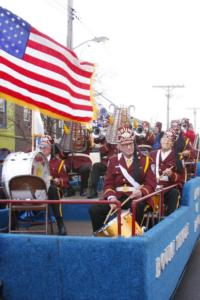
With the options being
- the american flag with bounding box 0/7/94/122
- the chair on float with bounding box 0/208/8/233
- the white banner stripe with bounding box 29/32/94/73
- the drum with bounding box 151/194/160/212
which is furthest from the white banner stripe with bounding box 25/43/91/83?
the drum with bounding box 151/194/160/212

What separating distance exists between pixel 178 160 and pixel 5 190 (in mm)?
2610

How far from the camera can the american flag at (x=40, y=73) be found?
20.3 feet

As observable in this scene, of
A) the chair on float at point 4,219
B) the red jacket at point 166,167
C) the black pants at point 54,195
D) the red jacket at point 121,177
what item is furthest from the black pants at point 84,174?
the red jacket at point 121,177

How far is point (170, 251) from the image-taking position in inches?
184

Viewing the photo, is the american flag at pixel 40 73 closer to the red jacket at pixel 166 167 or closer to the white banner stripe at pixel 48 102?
the white banner stripe at pixel 48 102

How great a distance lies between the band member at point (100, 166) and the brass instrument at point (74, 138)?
1.72 feet

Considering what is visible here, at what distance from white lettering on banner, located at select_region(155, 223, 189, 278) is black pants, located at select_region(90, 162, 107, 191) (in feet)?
13.2

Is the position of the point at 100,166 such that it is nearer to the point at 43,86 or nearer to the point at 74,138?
the point at 74,138

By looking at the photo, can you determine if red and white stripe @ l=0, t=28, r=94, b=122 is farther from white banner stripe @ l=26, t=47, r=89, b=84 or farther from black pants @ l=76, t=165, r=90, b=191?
black pants @ l=76, t=165, r=90, b=191

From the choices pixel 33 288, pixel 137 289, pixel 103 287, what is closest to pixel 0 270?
pixel 33 288

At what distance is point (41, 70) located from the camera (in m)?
6.73

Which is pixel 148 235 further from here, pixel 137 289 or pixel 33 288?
pixel 33 288

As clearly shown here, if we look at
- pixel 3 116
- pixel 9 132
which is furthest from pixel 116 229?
pixel 9 132

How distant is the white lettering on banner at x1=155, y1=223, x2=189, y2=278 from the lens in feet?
13.5
